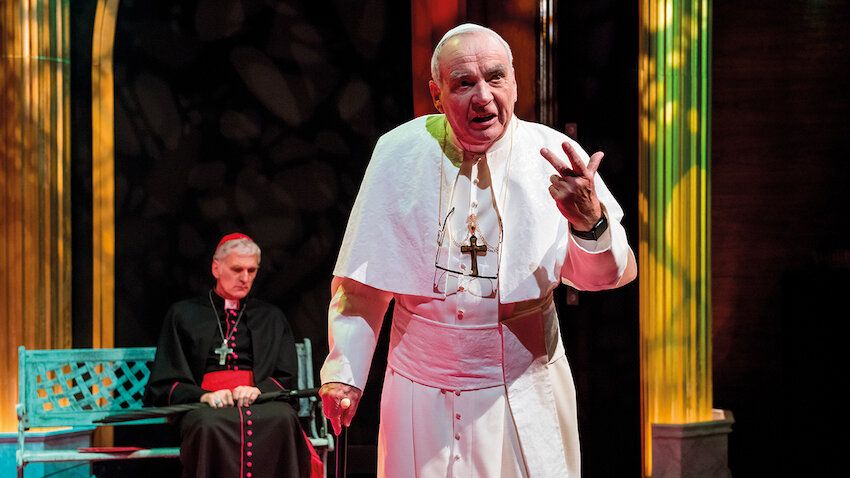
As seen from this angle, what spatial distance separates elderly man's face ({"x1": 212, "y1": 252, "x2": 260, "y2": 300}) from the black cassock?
0.10m

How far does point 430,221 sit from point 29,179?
11.5 feet

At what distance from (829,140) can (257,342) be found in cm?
406

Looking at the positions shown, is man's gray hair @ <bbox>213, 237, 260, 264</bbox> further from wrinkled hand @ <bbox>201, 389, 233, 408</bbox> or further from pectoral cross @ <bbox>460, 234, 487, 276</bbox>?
pectoral cross @ <bbox>460, 234, 487, 276</bbox>

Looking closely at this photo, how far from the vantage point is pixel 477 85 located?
86.8 inches

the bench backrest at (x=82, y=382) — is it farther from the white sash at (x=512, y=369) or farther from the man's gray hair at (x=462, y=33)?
the man's gray hair at (x=462, y=33)

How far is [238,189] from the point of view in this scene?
5332 millimetres

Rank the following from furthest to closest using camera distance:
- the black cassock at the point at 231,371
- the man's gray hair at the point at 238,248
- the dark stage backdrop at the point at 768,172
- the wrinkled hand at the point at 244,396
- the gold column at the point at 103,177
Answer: the dark stage backdrop at the point at 768,172, the gold column at the point at 103,177, the man's gray hair at the point at 238,248, the wrinkled hand at the point at 244,396, the black cassock at the point at 231,371

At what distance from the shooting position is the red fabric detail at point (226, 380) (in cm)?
462

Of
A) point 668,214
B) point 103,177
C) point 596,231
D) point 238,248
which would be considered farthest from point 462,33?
point 103,177

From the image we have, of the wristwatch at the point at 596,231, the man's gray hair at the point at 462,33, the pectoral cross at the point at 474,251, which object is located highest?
the man's gray hair at the point at 462,33

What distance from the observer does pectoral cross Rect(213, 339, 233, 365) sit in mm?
4617

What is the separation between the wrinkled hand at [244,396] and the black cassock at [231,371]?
38 mm

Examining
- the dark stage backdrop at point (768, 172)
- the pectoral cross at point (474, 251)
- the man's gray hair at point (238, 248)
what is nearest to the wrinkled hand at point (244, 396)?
the man's gray hair at point (238, 248)

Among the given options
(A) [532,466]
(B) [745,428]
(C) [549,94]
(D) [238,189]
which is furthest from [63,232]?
(B) [745,428]
